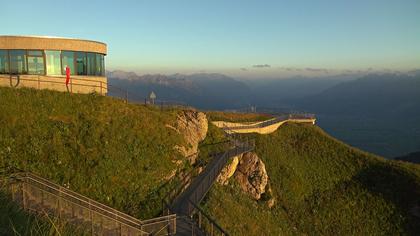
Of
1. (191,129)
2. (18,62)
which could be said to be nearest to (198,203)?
(191,129)

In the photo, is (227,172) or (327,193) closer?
(227,172)

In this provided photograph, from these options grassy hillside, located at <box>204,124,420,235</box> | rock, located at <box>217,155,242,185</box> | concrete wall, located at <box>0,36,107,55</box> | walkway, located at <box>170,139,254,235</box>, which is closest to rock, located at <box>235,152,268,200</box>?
rock, located at <box>217,155,242,185</box>

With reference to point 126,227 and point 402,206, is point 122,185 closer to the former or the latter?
point 126,227

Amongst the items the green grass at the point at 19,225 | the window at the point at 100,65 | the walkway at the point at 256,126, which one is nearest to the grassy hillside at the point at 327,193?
the walkway at the point at 256,126

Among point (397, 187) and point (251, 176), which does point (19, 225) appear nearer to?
point (251, 176)

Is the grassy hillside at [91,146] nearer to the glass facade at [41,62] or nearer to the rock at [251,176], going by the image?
the glass facade at [41,62]

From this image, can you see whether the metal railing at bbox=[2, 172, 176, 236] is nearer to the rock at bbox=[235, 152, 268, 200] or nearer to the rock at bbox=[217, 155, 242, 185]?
the rock at bbox=[217, 155, 242, 185]
